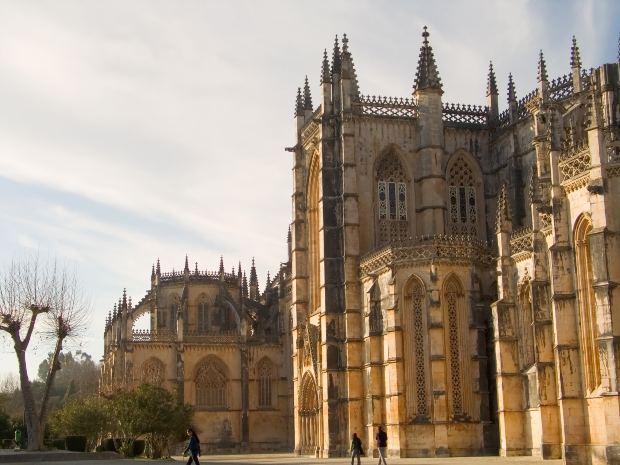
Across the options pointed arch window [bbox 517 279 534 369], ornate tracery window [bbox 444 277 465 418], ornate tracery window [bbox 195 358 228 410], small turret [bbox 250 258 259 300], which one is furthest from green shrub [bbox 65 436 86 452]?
small turret [bbox 250 258 259 300]

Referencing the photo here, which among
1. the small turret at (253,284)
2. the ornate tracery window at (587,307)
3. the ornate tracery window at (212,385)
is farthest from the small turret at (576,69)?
the small turret at (253,284)

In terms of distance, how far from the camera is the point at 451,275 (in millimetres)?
47031

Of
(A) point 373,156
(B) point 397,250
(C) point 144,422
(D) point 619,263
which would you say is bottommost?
(C) point 144,422

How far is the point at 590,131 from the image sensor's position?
32750 millimetres

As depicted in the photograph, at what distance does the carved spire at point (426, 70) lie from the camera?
2172 inches

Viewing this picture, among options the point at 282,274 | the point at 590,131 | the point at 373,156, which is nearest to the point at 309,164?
the point at 373,156

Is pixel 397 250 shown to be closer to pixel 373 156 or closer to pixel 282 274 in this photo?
pixel 373 156

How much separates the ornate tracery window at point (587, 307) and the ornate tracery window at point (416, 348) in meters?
13.7

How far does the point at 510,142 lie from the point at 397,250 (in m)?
10.9

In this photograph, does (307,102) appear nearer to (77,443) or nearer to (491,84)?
(491,84)

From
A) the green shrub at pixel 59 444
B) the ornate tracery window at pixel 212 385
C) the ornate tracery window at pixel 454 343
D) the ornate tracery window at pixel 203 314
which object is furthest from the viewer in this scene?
the ornate tracery window at pixel 203 314

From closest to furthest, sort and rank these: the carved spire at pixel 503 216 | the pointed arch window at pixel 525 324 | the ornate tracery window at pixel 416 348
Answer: the pointed arch window at pixel 525 324 → the carved spire at pixel 503 216 → the ornate tracery window at pixel 416 348

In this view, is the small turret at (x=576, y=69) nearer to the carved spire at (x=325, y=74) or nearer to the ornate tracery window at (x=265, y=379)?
the carved spire at (x=325, y=74)

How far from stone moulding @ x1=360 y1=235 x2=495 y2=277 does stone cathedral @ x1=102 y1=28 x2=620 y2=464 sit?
0.08 meters
